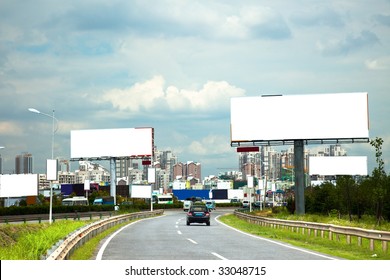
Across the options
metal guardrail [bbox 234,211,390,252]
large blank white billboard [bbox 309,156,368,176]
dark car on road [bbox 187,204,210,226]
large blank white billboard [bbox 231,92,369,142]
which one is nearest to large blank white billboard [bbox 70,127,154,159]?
large blank white billboard [bbox 309,156,368,176]

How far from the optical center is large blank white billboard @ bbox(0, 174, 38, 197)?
4177 inches

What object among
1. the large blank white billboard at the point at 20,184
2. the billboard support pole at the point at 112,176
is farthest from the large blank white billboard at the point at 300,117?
the billboard support pole at the point at 112,176

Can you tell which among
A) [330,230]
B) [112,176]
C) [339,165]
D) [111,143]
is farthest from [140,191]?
[330,230]

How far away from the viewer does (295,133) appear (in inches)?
2621

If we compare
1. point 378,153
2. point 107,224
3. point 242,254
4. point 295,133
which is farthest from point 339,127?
point 242,254

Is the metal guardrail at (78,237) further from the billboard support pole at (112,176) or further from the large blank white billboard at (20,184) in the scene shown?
the billboard support pole at (112,176)

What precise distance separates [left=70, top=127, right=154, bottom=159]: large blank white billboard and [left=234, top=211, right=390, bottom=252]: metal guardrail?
201ft

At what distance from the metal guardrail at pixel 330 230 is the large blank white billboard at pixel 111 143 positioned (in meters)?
61.4

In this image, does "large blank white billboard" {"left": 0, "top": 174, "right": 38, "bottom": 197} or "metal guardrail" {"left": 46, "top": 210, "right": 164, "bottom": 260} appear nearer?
"metal guardrail" {"left": 46, "top": 210, "right": 164, "bottom": 260}

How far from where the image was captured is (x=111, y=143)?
400ft

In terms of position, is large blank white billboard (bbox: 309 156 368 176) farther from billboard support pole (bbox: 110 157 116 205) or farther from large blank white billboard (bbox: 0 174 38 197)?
large blank white billboard (bbox: 0 174 38 197)

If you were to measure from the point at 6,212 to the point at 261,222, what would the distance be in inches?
1456

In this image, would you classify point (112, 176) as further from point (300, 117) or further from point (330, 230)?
point (330, 230)
